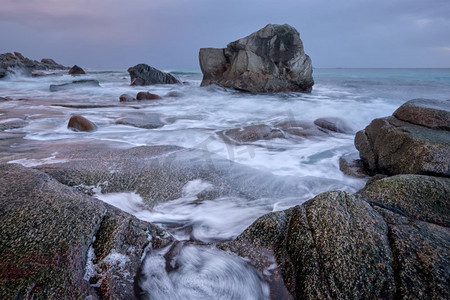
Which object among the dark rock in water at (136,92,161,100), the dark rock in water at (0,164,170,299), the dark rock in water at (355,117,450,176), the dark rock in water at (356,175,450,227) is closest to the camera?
the dark rock in water at (0,164,170,299)

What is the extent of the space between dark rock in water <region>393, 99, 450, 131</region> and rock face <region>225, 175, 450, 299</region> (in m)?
1.58

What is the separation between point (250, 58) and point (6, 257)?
14.4m

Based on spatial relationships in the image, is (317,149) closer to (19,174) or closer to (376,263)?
(376,263)

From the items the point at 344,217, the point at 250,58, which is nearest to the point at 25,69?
the point at 250,58

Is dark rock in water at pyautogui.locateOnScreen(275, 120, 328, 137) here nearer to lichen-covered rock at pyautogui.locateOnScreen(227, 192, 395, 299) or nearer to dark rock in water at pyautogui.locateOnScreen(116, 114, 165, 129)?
dark rock in water at pyautogui.locateOnScreen(116, 114, 165, 129)

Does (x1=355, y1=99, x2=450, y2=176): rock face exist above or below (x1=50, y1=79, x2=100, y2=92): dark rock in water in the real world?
below

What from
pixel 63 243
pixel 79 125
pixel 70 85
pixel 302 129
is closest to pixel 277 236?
pixel 63 243

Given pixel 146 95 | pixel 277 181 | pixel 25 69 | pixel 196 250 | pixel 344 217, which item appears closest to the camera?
pixel 344 217

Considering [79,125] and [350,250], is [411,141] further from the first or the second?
[79,125]

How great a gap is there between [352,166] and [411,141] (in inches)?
47.1

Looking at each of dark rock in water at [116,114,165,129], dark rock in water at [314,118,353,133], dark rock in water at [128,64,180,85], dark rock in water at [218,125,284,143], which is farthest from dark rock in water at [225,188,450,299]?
dark rock in water at [128,64,180,85]

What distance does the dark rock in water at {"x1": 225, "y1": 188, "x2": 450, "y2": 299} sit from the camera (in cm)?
148

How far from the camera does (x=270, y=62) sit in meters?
14.5

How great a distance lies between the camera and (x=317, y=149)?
18.1 feet
